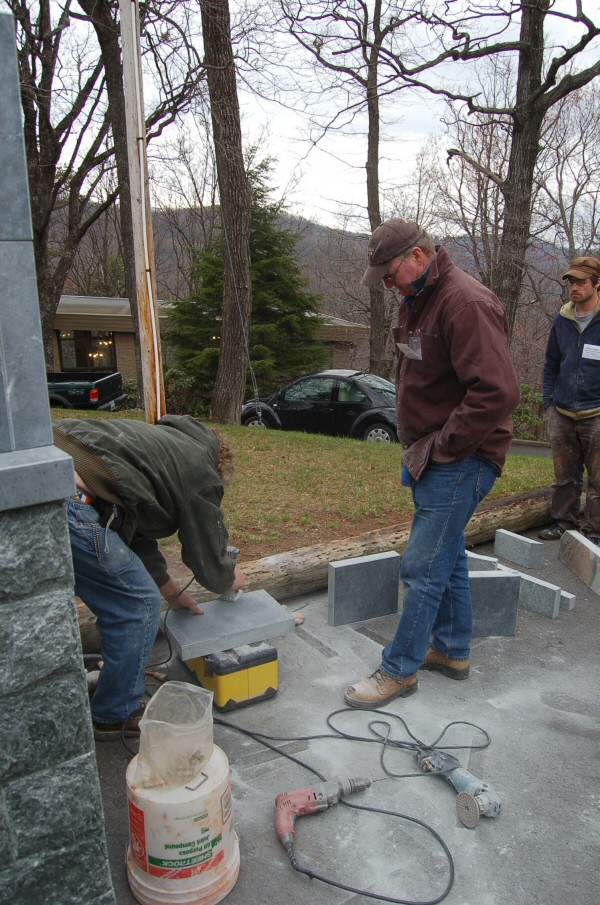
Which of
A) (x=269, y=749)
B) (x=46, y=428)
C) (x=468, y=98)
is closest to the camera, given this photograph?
(x=46, y=428)

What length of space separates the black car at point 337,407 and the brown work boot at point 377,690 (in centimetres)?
832

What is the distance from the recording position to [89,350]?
861 inches

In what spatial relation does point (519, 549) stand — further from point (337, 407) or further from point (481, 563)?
point (337, 407)

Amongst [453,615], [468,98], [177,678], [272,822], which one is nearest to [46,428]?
[272,822]

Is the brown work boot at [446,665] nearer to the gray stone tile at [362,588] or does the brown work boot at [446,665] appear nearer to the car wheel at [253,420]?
the gray stone tile at [362,588]

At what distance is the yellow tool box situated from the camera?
2.68 m

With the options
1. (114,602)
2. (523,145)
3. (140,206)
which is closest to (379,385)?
(523,145)

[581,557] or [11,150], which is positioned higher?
[11,150]

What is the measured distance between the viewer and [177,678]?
9.79 ft

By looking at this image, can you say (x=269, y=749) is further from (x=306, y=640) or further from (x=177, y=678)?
(x=306, y=640)

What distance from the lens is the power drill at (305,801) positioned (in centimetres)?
204

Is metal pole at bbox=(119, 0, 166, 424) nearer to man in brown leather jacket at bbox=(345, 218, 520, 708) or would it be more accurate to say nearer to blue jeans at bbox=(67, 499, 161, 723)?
man in brown leather jacket at bbox=(345, 218, 520, 708)

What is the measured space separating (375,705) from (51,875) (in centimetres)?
151

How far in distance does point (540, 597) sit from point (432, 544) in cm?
146
